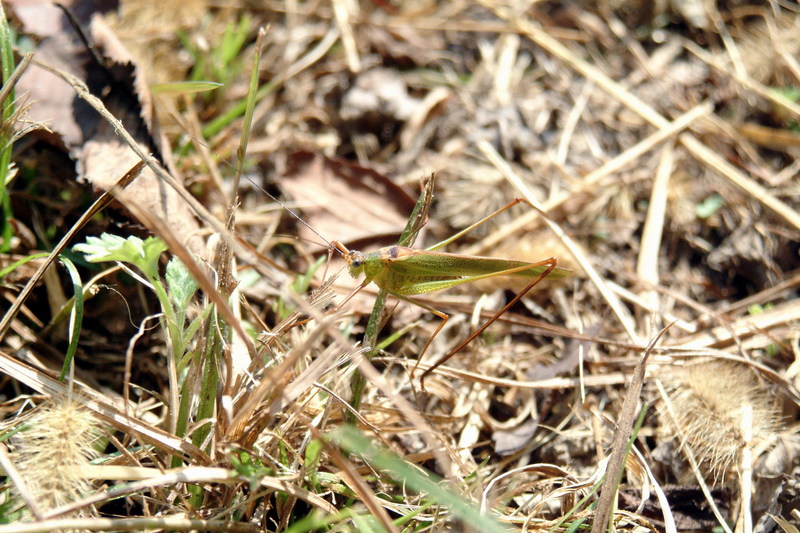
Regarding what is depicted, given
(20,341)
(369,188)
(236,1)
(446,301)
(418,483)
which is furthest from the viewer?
(236,1)

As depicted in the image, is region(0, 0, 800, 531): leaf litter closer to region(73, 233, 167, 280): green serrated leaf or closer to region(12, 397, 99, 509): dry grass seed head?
region(12, 397, 99, 509): dry grass seed head

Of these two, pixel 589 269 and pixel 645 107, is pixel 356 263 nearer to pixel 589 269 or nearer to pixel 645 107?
pixel 589 269

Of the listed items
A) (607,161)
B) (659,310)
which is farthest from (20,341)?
(607,161)

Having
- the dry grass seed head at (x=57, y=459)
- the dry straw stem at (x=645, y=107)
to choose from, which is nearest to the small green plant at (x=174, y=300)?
the dry grass seed head at (x=57, y=459)

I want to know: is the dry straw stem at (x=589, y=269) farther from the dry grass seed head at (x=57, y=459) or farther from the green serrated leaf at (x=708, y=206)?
the dry grass seed head at (x=57, y=459)

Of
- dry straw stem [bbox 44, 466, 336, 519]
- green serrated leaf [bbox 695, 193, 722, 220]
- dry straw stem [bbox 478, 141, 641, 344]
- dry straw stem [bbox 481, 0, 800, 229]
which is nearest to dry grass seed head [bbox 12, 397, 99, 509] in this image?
dry straw stem [bbox 44, 466, 336, 519]

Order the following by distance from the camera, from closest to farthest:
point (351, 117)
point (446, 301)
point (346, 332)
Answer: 1. point (346, 332)
2. point (446, 301)
3. point (351, 117)

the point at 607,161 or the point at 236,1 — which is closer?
the point at 607,161

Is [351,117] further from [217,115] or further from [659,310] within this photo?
[659,310]
